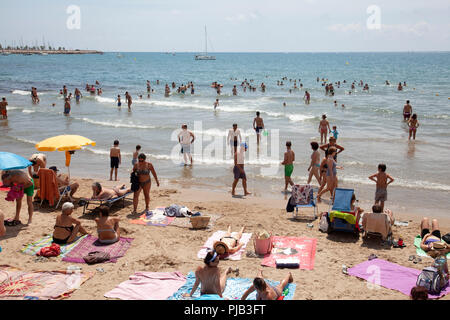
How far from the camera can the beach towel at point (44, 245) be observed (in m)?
7.27

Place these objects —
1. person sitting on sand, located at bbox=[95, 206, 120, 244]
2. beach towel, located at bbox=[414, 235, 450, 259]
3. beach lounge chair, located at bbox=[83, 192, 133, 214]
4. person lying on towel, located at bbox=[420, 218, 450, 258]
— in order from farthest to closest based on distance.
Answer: beach lounge chair, located at bbox=[83, 192, 133, 214], person sitting on sand, located at bbox=[95, 206, 120, 244], beach towel, located at bbox=[414, 235, 450, 259], person lying on towel, located at bbox=[420, 218, 450, 258]

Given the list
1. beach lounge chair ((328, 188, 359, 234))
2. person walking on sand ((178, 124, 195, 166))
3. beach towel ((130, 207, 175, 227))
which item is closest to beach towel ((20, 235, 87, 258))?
beach towel ((130, 207, 175, 227))

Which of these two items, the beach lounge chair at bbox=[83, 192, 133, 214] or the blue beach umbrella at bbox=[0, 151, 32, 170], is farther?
the beach lounge chair at bbox=[83, 192, 133, 214]

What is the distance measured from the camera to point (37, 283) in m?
5.98

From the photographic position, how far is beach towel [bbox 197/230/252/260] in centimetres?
726

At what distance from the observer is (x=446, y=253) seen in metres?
7.11

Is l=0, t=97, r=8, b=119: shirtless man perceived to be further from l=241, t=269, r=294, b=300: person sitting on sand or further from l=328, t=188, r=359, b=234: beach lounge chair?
l=241, t=269, r=294, b=300: person sitting on sand

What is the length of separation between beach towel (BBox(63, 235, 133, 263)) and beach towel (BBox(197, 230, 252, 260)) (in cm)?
134

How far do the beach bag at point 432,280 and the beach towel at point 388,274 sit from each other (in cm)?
7

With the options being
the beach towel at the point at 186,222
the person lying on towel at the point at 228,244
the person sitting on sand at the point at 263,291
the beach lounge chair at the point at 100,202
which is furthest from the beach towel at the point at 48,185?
the person sitting on sand at the point at 263,291

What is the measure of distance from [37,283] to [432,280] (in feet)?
18.1

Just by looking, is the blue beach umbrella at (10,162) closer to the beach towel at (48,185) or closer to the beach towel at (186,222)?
the beach towel at (48,185)
